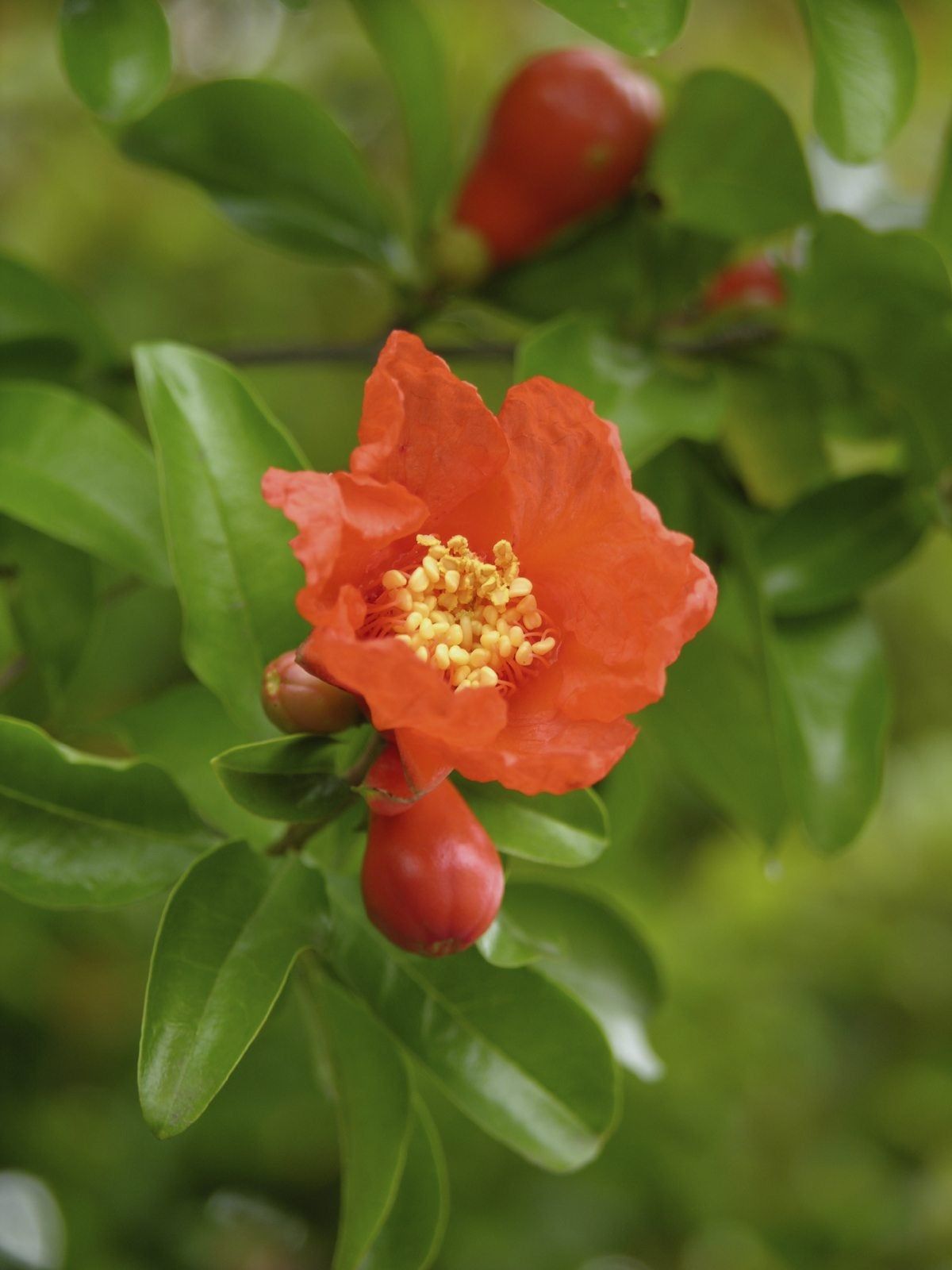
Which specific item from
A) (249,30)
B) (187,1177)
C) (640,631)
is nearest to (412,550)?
(640,631)

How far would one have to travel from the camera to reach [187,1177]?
1.74 metres

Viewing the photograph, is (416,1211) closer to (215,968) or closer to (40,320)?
(215,968)

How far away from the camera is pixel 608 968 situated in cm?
93

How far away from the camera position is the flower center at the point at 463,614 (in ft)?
1.94

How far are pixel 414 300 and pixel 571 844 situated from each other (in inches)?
23.7

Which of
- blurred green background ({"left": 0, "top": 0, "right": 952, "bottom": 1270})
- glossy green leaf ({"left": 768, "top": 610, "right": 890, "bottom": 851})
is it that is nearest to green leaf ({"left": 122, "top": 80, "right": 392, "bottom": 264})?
blurred green background ({"left": 0, "top": 0, "right": 952, "bottom": 1270})

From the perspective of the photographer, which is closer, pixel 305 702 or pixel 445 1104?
pixel 305 702

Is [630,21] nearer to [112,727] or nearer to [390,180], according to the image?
[112,727]

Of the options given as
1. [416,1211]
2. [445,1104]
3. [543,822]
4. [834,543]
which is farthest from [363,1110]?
[445,1104]

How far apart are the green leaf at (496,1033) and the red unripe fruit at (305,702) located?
0.13 meters

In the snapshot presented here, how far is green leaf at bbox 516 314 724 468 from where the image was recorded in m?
0.80

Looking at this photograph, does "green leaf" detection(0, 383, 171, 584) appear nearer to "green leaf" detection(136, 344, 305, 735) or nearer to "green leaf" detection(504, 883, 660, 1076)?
"green leaf" detection(136, 344, 305, 735)

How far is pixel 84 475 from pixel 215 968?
36cm

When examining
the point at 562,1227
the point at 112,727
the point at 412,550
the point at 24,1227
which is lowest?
the point at 562,1227
